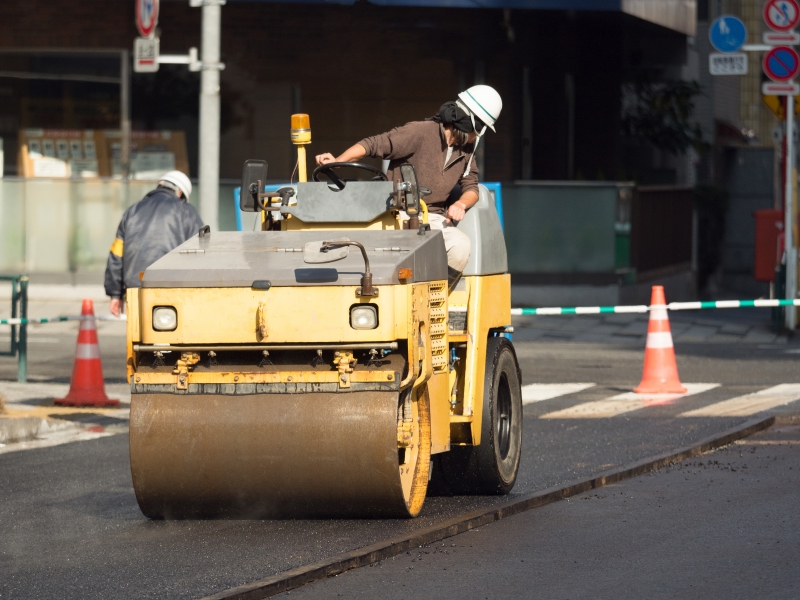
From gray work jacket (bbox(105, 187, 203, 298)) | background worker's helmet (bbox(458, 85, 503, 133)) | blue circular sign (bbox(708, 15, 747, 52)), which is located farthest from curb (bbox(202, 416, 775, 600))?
blue circular sign (bbox(708, 15, 747, 52))

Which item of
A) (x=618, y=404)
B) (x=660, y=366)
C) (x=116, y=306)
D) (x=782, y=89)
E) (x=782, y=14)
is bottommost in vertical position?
(x=618, y=404)

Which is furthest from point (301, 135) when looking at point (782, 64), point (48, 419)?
point (782, 64)

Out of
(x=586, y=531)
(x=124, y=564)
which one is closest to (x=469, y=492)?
(x=586, y=531)

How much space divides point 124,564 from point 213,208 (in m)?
8.48

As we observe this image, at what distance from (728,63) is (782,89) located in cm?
88

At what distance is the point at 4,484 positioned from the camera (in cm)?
890

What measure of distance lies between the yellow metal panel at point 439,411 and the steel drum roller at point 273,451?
15.3 inches

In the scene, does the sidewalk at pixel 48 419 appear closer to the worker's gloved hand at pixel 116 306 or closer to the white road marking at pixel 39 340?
the worker's gloved hand at pixel 116 306

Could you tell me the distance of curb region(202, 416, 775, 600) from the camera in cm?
593

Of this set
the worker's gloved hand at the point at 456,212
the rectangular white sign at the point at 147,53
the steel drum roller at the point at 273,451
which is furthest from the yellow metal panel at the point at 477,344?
the rectangular white sign at the point at 147,53

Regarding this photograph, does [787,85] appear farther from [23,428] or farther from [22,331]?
[23,428]

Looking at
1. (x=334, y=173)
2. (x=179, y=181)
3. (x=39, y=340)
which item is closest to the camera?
(x=334, y=173)

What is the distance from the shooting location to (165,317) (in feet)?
22.7

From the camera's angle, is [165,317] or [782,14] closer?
[165,317]
